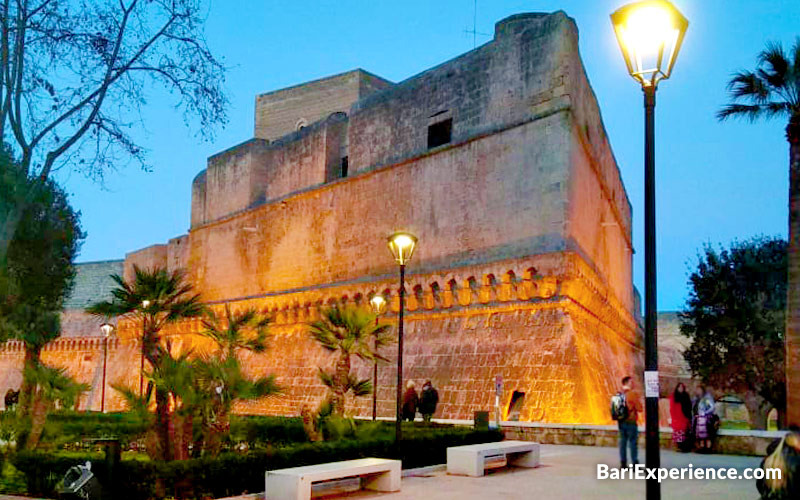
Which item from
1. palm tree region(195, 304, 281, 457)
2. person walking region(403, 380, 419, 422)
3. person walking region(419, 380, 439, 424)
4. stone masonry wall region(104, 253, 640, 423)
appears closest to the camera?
palm tree region(195, 304, 281, 457)

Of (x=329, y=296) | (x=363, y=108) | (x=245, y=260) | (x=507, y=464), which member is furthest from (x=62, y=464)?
(x=245, y=260)

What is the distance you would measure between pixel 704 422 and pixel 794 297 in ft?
7.48

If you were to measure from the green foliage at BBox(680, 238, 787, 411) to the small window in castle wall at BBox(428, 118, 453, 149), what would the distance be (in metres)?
12.7

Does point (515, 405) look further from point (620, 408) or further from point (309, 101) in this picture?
point (309, 101)

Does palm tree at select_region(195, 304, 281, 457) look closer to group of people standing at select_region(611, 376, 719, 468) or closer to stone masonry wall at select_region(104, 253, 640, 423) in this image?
group of people standing at select_region(611, 376, 719, 468)

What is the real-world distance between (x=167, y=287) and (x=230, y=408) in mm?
6830

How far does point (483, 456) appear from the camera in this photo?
958cm

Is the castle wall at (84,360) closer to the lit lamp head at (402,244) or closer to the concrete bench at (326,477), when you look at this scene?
the lit lamp head at (402,244)

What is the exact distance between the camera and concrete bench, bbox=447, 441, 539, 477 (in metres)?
9.50

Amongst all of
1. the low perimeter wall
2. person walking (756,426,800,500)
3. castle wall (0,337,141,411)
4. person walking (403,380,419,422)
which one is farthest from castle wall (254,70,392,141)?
person walking (756,426,800,500)

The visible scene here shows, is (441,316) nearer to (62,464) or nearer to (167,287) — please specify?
(167,287)

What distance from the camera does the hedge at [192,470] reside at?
286 inches

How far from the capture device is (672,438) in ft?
39.3

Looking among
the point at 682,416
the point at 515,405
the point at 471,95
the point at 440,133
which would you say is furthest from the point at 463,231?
the point at 682,416
